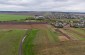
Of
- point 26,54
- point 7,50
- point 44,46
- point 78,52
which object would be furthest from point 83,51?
point 7,50

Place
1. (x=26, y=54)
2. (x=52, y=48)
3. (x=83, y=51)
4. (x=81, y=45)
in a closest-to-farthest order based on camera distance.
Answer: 1. (x=26, y=54)
2. (x=83, y=51)
3. (x=52, y=48)
4. (x=81, y=45)

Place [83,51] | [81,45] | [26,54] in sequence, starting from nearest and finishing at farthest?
[26,54], [83,51], [81,45]

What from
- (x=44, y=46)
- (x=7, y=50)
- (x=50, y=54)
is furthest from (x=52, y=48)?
(x=7, y=50)

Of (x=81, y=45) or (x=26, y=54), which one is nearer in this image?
(x=26, y=54)

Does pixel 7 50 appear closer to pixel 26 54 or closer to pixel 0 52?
pixel 0 52

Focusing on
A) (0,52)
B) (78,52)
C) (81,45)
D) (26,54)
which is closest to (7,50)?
(0,52)

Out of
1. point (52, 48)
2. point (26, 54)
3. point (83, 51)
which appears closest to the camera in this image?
point (26, 54)

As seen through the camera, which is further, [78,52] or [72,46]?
[72,46]

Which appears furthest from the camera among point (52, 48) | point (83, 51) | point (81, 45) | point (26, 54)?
point (81, 45)

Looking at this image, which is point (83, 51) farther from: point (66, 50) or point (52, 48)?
point (52, 48)
